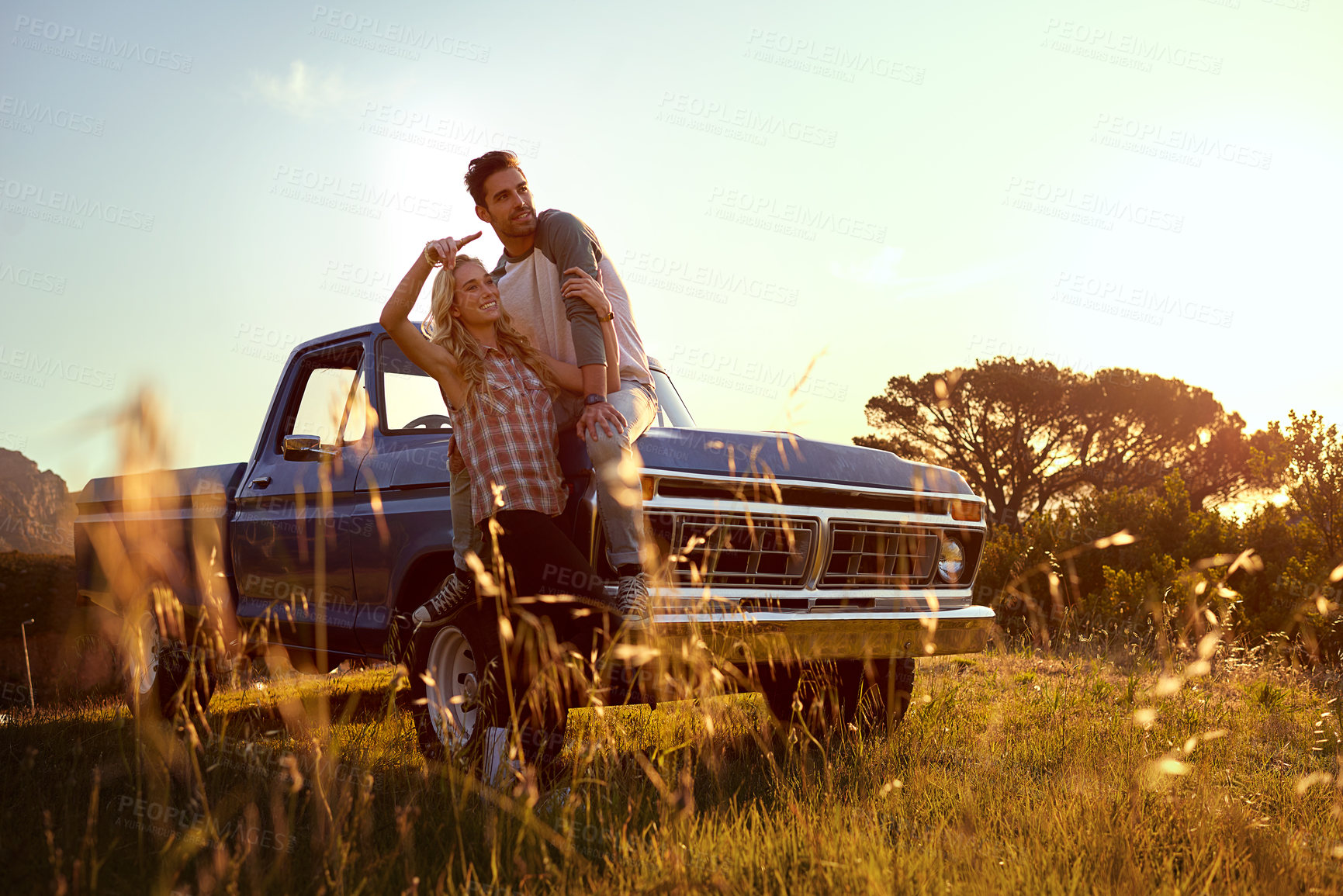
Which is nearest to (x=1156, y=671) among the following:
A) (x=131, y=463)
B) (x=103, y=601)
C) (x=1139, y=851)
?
(x=1139, y=851)

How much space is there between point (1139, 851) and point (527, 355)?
2.46m

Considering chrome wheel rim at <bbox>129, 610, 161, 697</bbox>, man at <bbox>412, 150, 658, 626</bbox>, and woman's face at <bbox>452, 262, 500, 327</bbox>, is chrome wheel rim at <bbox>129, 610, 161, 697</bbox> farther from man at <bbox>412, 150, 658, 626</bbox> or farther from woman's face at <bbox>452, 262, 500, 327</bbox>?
woman's face at <bbox>452, 262, 500, 327</bbox>

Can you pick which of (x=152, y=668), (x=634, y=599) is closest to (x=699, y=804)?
(x=634, y=599)

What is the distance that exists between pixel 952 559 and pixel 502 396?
94.8 inches

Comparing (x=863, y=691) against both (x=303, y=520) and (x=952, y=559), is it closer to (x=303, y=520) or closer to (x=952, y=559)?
(x=952, y=559)

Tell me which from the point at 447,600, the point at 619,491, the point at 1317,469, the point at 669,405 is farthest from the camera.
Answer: the point at 1317,469

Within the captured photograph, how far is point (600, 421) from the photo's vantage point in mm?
3207

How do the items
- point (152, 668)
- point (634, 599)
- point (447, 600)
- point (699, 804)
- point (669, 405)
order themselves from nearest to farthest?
point (634, 599) → point (699, 804) → point (447, 600) → point (669, 405) → point (152, 668)

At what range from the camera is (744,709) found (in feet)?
17.2

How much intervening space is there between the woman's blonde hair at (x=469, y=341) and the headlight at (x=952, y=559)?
2124 millimetres

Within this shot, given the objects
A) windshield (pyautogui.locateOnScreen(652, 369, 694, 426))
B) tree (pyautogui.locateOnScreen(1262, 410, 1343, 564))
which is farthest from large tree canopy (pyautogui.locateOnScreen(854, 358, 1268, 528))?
windshield (pyautogui.locateOnScreen(652, 369, 694, 426))

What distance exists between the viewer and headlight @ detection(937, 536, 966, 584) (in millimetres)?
4578

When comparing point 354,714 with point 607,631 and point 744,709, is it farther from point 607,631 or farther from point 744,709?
point 607,631

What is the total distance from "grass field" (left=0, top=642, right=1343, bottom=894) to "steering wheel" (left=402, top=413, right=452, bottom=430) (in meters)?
1.38
